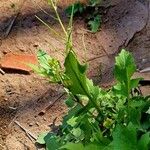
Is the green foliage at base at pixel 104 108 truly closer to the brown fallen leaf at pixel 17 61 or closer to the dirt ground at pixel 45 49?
the dirt ground at pixel 45 49

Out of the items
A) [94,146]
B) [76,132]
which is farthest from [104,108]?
[94,146]

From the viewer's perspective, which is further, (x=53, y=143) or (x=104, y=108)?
(x=53, y=143)

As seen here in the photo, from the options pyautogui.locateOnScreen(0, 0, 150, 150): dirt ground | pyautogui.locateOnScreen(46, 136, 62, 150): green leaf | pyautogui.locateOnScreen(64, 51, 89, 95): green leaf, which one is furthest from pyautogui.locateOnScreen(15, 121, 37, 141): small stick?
pyautogui.locateOnScreen(64, 51, 89, 95): green leaf

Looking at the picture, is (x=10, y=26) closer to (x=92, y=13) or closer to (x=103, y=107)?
(x=92, y=13)

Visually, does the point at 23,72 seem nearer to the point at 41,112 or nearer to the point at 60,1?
the point at 41,112

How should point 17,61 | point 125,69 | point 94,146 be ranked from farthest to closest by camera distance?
point 17,61
point 125,69
point 94,146

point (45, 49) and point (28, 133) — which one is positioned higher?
point (45, 49)

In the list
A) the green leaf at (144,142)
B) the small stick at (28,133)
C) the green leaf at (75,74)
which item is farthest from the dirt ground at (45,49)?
the green leaf at (144,142)
